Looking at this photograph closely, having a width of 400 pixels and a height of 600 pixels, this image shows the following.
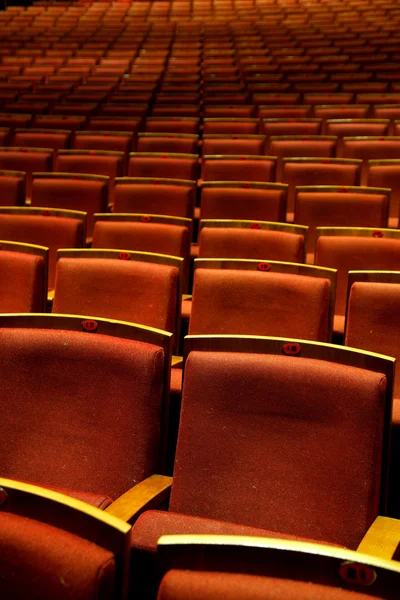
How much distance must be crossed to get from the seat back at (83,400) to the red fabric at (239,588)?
136 mm

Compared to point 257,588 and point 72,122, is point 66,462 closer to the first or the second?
point 257,588

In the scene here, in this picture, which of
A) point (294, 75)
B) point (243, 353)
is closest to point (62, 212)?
point (243, 353)

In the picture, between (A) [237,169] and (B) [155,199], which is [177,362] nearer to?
(B) [155,199]

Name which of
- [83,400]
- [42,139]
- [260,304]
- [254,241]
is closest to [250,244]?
[254,241]

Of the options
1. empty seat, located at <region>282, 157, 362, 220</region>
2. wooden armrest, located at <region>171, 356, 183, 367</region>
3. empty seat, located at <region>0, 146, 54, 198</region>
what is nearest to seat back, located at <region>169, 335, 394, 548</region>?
wooden armrest, located at <region>171, 356, 183, 367</region>

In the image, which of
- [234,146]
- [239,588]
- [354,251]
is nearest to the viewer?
[239,588]

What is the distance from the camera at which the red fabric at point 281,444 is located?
0.28m

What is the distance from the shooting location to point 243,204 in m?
0.66

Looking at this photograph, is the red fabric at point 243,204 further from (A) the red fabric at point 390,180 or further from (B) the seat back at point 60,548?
(B) the seat back at point 60,548

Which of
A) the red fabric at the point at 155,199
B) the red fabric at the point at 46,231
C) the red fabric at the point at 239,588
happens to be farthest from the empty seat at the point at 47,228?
the red fabric at the point at 239,588

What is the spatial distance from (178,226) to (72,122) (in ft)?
1.73

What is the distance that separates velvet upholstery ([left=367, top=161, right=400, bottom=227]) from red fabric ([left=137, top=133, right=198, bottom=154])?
0.25 meters

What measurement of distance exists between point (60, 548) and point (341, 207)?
50 cm

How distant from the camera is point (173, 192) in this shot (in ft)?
2.25
